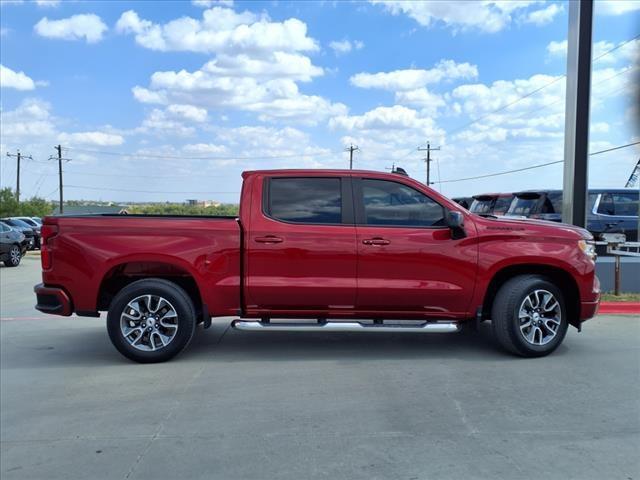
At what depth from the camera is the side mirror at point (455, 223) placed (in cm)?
549

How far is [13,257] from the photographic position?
59.0 feet

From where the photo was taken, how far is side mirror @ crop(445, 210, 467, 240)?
5.49m

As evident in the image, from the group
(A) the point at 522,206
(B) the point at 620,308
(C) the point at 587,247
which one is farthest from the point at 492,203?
(C) the point at 587,247

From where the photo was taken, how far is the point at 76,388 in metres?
5.11

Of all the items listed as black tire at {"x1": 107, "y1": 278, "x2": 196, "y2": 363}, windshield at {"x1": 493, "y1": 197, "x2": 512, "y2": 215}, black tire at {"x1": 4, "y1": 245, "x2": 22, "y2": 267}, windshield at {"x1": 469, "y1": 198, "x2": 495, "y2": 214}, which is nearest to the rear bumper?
black tire at {"x1": 107, "y1": 278, "x2": 196, "y2": 363}

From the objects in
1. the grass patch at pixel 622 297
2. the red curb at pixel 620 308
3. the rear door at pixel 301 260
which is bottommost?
the red curb at pixel 620 308

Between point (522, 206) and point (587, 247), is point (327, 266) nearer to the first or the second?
point (587, 247)

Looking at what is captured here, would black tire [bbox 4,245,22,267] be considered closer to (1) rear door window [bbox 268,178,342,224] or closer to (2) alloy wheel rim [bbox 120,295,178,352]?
(2) alloy wheel rim [bbox 120,295,178,352]

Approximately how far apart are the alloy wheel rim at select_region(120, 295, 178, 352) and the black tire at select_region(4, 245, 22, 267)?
568 inches

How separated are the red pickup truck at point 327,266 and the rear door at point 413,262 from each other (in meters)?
0.01

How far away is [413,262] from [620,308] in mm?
4545

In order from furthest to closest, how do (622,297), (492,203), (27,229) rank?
(27,229)
(492,203)
(622,297)

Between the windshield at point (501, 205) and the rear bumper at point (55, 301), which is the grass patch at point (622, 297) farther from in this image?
the rear bumper at point (55, 301)

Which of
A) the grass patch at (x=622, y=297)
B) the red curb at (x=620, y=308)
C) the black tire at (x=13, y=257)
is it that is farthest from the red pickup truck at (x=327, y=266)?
the black tire at (x=13, y=257)
